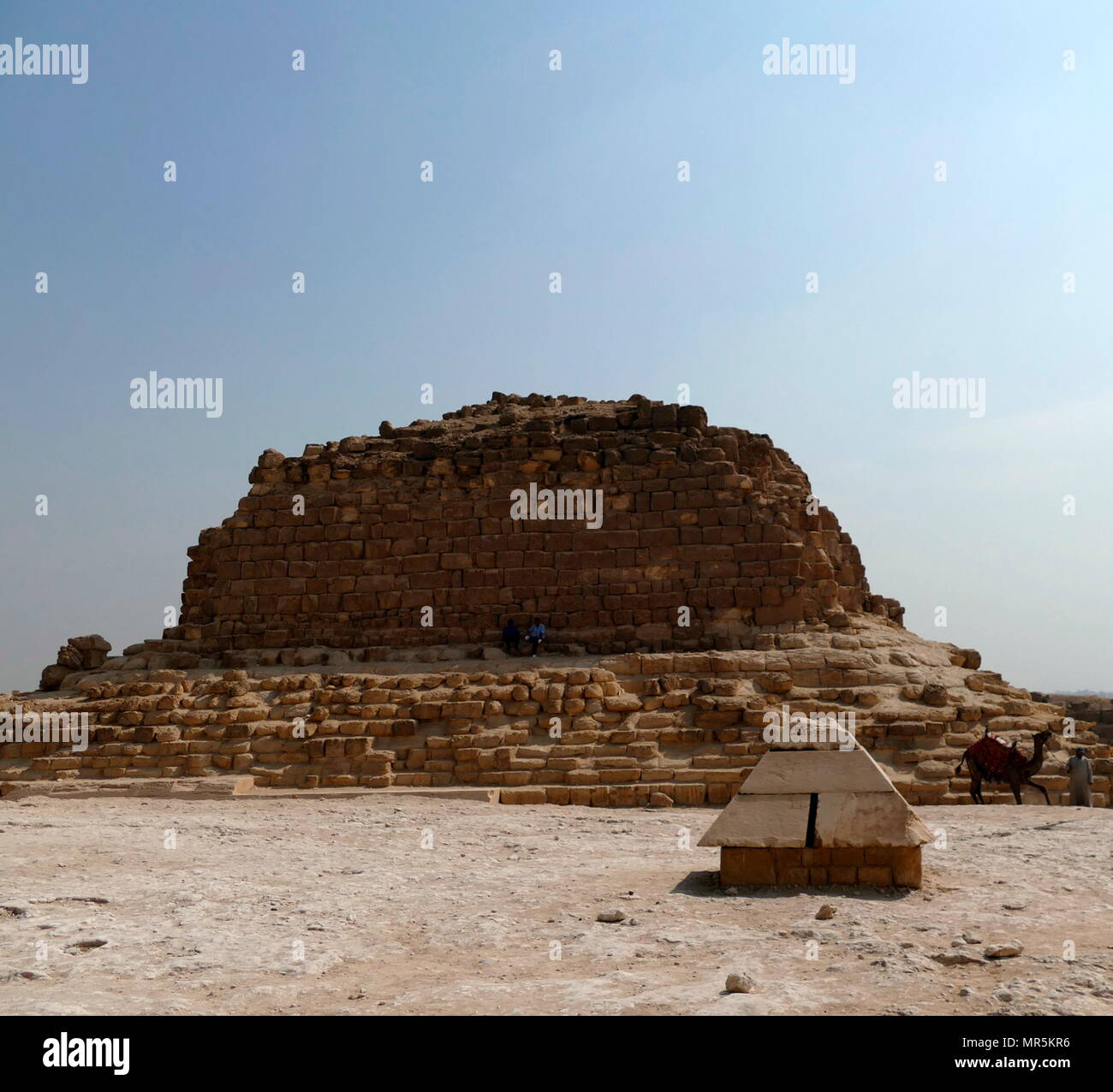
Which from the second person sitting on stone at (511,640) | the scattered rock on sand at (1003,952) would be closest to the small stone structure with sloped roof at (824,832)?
the scattered rock on sand at (1003,952)

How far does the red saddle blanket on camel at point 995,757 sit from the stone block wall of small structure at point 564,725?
49cm

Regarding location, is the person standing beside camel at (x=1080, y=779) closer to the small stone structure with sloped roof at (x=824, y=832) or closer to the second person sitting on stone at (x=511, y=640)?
the small stone structure with sloped roof at (x=824, y=832)

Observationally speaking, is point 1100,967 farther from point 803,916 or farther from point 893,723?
point 893,723

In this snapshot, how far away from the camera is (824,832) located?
7148 millimetres

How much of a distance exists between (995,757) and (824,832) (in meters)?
5.86

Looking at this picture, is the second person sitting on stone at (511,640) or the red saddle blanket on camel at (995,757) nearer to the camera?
the red saddle blanket on camel at (995,757)

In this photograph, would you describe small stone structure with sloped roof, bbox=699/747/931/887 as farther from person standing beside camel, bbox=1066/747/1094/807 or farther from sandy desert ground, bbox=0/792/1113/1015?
person standing beside camel, bbox=1066/747/1094/807

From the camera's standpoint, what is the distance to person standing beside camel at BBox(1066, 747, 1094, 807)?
12.0 metres

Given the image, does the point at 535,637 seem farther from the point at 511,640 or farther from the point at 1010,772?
the point at 1010,772

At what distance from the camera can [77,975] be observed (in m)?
5.48

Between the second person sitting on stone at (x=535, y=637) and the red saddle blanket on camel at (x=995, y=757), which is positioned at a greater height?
the second person sitting on stone at (x=535, y=637)

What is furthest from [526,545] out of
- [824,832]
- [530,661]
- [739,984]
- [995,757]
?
[739,984]

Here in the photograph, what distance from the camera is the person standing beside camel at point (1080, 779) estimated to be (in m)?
12.0
